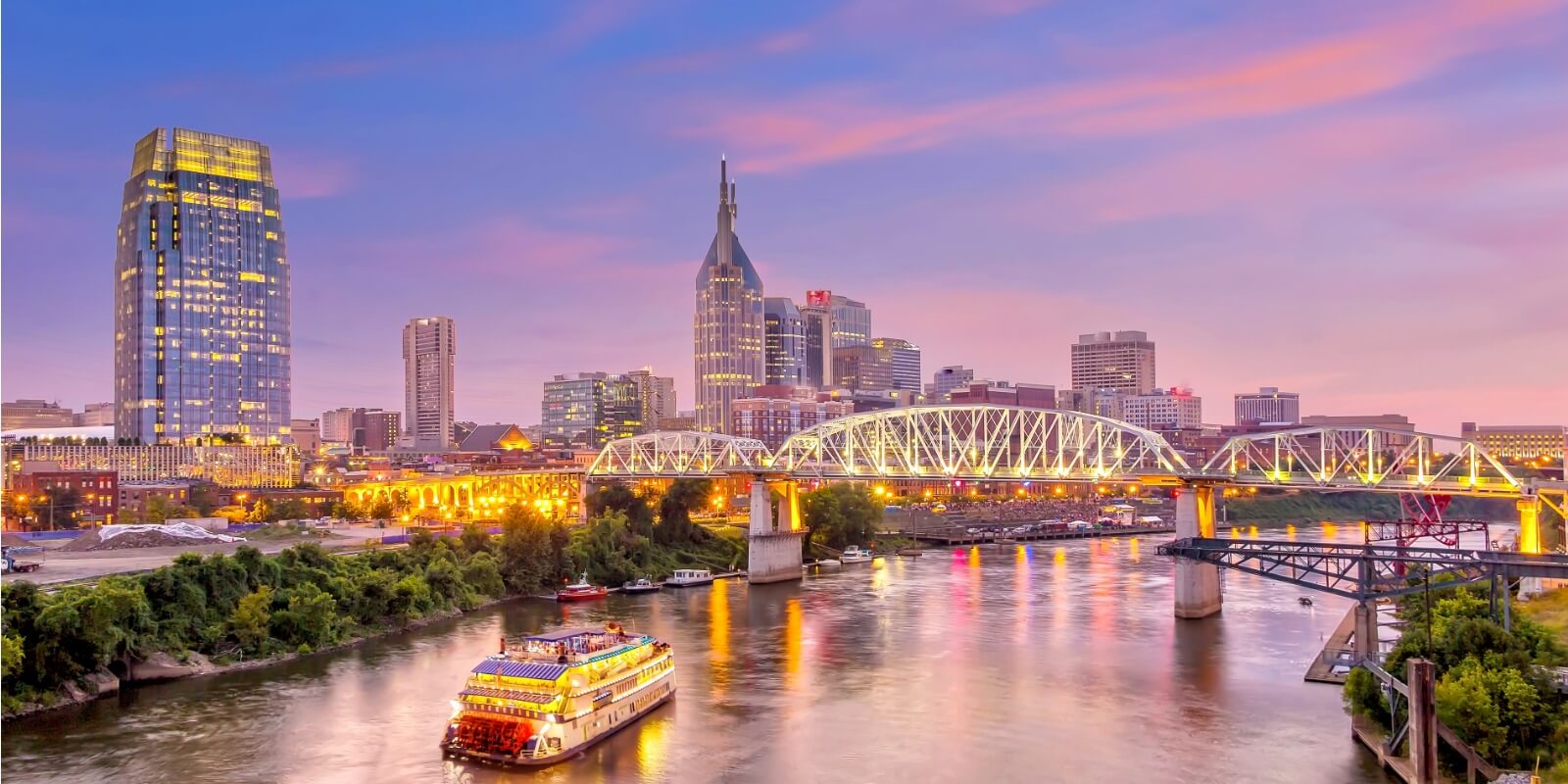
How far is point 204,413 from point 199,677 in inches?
5956

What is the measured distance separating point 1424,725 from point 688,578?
2935 inches

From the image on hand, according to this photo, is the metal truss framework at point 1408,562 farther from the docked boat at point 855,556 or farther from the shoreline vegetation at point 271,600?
the docked boat at point 855,556

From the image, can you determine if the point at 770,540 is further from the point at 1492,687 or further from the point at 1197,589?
the point at 1492,687

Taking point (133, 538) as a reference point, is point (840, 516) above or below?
below

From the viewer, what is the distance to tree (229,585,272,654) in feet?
210

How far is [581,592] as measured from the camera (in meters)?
93.8

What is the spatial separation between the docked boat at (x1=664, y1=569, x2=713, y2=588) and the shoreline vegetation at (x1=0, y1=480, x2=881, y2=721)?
2861 millimetres

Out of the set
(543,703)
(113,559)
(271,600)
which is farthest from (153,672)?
(543,703)

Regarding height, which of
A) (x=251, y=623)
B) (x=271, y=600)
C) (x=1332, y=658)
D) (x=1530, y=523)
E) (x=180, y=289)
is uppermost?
(x=180, y=289)

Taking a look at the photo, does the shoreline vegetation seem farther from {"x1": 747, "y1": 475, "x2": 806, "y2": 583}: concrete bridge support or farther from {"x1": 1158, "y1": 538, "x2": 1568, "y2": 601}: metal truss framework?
{"x1": 1158, "y1": 538, "x2": 1568, "y2": 601}: metal truss framework

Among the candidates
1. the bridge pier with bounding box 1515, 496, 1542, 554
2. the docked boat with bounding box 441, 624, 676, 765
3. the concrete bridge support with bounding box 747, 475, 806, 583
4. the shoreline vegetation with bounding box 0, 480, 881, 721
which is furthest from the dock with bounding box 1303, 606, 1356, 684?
the shoreline vegetation with bounding box 0, 480, 881, 721

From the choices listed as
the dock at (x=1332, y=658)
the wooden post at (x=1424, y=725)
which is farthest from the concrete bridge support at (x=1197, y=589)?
the wooden post at (x=1424, y=725)

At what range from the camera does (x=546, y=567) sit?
322ft

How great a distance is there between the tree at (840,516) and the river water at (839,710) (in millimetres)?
49002
